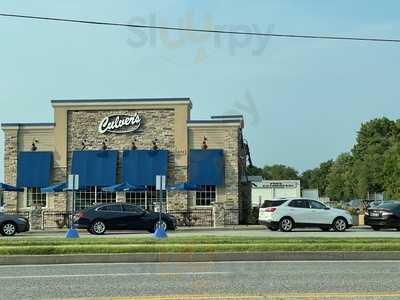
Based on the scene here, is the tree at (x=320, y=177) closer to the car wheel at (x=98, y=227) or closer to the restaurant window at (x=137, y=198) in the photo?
the restaurant window at (x=137, y=198)

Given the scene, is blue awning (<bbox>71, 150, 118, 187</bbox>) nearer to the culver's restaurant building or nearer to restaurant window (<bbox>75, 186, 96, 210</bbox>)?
the culver's restaurant building

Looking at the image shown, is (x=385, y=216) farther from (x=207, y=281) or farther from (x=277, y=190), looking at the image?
(x=277, y=190)

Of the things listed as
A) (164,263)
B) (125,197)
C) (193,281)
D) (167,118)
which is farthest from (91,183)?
(193,281)

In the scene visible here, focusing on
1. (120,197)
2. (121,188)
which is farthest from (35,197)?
(121,188)

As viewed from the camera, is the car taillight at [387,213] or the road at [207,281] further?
the car taillight at [387,213]

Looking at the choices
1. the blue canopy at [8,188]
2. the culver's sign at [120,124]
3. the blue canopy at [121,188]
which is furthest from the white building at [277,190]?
the blue canopy at [8,188]

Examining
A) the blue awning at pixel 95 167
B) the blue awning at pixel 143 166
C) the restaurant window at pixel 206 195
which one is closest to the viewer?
the blue awning at pixel 143 166

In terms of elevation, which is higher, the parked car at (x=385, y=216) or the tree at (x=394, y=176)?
the tree at (x=394, y=176)

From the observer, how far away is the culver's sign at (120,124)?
120ft

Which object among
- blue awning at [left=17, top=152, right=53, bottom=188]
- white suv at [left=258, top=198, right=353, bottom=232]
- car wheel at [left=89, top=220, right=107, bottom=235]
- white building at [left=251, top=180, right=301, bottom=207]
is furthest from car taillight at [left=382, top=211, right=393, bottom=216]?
white building at [left=251, top=180, right=301, bottom=207]

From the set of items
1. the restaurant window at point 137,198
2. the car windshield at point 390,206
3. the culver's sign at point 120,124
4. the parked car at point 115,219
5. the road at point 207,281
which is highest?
the culver's sign at point 120,124

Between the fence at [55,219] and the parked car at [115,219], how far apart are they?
6.71 m

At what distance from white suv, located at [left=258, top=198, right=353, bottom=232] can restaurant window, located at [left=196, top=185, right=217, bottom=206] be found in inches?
302

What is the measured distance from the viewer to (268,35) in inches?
816
